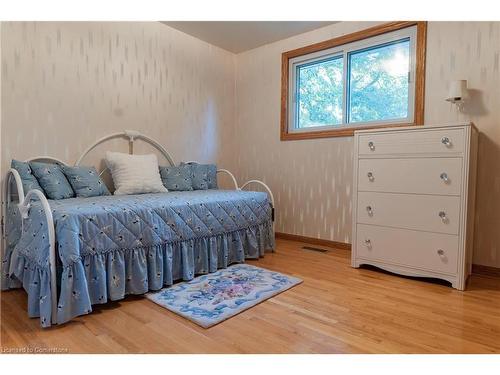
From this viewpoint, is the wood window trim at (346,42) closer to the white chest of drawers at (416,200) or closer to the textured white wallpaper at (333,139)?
the textured white wallpaper at (333,139)

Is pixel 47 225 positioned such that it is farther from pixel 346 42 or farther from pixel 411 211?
pixel 346 42

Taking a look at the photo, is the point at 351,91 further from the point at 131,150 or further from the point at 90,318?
the point at 90,318

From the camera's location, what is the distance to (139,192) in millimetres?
2500

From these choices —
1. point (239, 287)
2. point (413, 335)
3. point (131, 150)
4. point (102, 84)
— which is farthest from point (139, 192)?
point (413, 335)

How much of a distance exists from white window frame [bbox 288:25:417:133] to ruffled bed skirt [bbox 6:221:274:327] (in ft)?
4.57

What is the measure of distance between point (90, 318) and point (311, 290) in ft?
3.96

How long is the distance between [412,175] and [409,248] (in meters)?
0.49

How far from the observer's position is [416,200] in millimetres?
2119

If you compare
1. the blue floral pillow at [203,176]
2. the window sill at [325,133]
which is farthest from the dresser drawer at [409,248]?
the blue floral pillow at [203,176]

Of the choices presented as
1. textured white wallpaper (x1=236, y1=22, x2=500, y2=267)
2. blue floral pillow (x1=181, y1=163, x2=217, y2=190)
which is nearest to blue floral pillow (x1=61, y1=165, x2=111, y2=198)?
blue floral pillow (x1=181, y1=163, x2=217, y2=190)

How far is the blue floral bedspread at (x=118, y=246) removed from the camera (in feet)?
4.98

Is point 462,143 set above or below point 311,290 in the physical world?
above

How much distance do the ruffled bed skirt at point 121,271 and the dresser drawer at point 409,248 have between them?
939 mm

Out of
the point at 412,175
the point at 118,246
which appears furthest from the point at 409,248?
the point at 118,246
